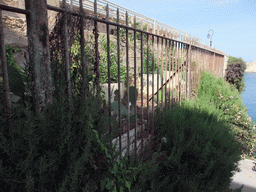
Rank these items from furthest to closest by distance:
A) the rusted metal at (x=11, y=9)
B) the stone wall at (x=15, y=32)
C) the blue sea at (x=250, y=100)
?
the blue sea at (x=250, y=100) < the stone wall at (x=15, y=32) < the rusted metal at (x=11, y=9)

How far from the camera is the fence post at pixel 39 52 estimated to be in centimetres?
136

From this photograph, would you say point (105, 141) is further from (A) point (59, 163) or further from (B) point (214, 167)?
(B) point (214, 167)

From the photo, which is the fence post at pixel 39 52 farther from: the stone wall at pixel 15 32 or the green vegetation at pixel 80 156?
the stone wall at pixel 15 32

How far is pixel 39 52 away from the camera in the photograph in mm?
1394

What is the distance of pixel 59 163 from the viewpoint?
1.12 metres

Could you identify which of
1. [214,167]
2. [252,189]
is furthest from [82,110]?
[252,189]

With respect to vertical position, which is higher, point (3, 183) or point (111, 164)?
point (3, 183)

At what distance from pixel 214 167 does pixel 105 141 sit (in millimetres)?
1903

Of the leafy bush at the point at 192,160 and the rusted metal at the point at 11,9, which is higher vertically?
the rusted metal at the point at 11,9

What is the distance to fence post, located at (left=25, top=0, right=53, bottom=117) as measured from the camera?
1355 millimetres

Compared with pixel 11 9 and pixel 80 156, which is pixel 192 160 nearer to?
pixel 80 156

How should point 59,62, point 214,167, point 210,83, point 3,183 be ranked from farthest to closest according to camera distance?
point 210,83 < point 214,167 < point 59,62 < point 3,183

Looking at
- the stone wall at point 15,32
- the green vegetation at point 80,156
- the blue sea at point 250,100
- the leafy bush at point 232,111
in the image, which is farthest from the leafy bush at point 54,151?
the blue sea at point 250,100

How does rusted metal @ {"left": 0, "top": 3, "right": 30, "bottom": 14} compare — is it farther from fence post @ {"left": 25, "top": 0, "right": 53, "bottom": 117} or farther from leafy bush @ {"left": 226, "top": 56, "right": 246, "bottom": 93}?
leafy bush @ {"left": 226, "top": 56, "right": 246, "bottom": 93}
